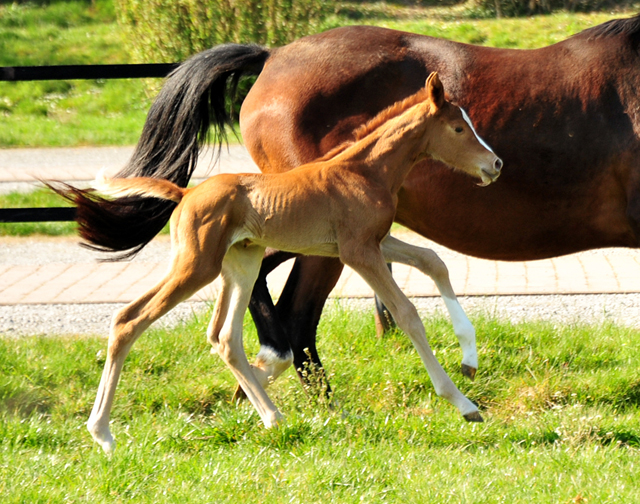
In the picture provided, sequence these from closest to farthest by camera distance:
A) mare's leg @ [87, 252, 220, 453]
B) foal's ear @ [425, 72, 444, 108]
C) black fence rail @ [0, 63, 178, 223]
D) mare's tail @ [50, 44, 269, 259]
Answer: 1. mare's leg @ [87, 252, 220, 453]
2. foal's ear @ [425, 72, 444, 108]
3. mare's tail @ [50, 44, 269, 259]
4. black fence rail @ [0, 63, 178, 223]

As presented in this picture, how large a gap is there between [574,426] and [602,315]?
218cm

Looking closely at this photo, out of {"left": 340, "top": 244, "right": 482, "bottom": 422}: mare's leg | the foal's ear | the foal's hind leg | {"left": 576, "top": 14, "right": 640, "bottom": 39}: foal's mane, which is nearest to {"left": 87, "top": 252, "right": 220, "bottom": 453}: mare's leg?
the foal's hind leg

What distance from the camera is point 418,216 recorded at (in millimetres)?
4176

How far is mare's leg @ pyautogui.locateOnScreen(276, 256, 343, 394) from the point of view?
172 inches

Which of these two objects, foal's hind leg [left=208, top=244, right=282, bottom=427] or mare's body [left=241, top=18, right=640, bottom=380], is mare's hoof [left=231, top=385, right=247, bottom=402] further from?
foal's hind leg [left=208, top=244, right=282, bottom=427]

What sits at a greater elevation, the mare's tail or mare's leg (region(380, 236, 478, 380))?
the mare's tail

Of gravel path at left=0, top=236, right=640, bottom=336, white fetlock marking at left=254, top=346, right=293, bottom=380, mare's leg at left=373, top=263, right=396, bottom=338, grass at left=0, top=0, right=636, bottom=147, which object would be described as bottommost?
grass at left=0, top=0, right=636, bottom=147

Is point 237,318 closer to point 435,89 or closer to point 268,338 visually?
point 268,338

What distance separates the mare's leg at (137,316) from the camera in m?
3.28

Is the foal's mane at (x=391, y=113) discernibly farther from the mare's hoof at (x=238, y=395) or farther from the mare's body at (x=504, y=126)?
the mare's hoof at (x=238, y=395)

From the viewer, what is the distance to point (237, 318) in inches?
145

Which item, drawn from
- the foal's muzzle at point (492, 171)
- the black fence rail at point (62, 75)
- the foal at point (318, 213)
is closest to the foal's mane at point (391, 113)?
the foal at point (318, 213)

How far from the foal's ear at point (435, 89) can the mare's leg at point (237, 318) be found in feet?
3.12

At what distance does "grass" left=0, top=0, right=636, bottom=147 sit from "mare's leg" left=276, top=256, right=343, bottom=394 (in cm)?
880
